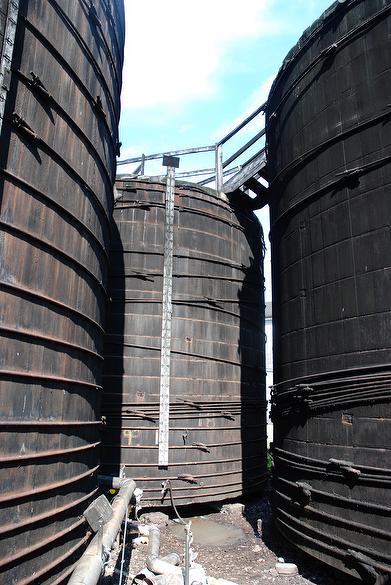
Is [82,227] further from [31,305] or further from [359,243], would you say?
[359,243]

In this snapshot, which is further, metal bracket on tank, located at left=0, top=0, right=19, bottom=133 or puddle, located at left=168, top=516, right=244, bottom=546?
puddle, located at left=168, top=516, right=244, bottom=546

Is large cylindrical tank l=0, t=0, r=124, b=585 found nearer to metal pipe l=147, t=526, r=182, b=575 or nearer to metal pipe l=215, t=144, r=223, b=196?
metal pipe l=147, t=526, r=182, b=575

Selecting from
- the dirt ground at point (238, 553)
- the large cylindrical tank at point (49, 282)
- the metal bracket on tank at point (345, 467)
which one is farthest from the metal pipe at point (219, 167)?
the metal bracket on tank at point (345, 467)

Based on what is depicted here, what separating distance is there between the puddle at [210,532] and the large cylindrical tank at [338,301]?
5.91 feet

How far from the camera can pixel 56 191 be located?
607cm

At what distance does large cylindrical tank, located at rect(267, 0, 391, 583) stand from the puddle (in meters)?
1.80

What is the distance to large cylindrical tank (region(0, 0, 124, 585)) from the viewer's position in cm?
501

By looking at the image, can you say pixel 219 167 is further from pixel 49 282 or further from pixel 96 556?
pixel 96 556

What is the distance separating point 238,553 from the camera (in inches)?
369

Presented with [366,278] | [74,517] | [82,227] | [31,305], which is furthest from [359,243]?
[74,517]

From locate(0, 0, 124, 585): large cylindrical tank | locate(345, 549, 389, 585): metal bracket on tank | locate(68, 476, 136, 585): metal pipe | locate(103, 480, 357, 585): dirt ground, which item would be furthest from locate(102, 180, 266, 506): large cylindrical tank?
locate(345, 549, 389, 585): metal bracket on tank

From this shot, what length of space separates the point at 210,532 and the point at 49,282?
27.5ft

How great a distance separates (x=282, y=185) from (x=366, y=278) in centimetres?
372

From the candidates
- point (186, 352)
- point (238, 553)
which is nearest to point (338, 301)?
point (238, 553)
